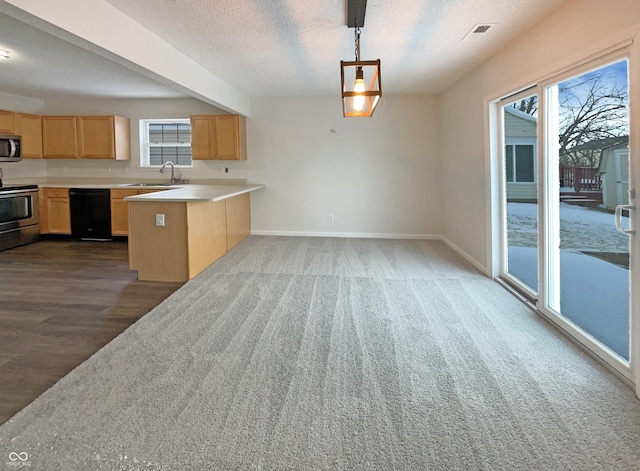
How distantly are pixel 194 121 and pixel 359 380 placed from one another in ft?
18.4

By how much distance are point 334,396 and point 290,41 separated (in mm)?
3115

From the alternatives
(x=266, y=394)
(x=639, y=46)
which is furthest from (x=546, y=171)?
(x=266, y=394)

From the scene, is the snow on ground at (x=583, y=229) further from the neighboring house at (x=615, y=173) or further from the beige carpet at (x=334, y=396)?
the beige carpet at (x=334, y=396)

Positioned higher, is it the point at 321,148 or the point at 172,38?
the point at 172,38

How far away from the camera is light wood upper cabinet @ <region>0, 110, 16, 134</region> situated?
246 inches

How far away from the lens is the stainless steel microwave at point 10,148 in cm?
612

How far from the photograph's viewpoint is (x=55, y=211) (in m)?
6.68

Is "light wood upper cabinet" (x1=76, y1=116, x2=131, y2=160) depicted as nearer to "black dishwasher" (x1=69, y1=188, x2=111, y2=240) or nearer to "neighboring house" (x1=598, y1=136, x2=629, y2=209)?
"black dishwasher" (x1=69, y1=188, x2=111, y2=240)

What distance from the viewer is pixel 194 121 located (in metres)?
6.61

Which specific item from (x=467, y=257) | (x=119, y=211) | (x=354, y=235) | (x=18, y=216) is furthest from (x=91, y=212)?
(x=467, y=257)

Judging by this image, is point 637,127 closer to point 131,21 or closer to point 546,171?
point 546,171

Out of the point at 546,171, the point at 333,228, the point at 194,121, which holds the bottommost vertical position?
the point at 333,228

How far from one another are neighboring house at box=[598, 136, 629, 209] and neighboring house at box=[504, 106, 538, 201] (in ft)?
2.95

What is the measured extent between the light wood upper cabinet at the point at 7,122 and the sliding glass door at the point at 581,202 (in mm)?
7188
